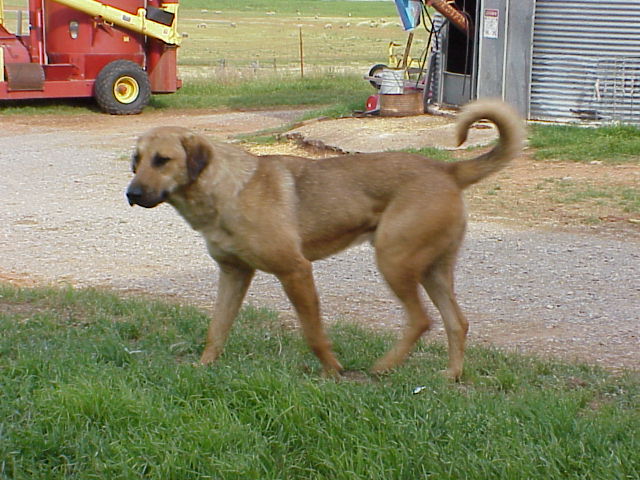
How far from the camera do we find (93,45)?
20547 millimetres

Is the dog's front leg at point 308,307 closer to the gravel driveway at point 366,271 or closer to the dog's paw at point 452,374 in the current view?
the dog's paw at point 452,374

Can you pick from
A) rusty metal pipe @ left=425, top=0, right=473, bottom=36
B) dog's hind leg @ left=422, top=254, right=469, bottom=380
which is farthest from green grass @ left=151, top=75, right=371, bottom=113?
dog's hind leg @ left=422, top=254, right=469, bottom=380

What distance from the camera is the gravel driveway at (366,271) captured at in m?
6.84

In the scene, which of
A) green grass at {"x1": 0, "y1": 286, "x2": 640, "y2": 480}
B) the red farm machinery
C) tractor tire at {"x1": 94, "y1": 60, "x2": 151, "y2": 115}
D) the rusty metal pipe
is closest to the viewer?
green grass at {"x1": 0, "y1": 286, "x2": 640, "y2": 480}

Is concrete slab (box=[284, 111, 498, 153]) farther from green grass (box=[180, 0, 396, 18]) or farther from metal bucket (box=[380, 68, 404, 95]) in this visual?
green grass (box=[180, 0, 396, 18])

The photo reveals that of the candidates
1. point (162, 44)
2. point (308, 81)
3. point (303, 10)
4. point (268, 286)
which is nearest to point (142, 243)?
point (268, 286)

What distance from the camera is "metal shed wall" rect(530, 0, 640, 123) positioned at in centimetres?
1501

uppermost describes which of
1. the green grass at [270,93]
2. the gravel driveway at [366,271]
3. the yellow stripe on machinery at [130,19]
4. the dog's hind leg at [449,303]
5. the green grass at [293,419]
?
the yellow stripe on machinery at [130,19]

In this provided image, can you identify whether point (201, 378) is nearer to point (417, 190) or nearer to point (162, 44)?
point (417, 190)

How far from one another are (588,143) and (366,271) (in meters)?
6.31

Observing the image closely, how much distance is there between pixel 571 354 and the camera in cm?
625

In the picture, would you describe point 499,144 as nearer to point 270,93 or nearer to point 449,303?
point 449,303

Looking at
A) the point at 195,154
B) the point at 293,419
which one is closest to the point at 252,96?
the point at 195,154

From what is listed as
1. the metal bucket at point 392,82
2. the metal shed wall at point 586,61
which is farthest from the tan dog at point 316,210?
the metal bucket at point 392,82
